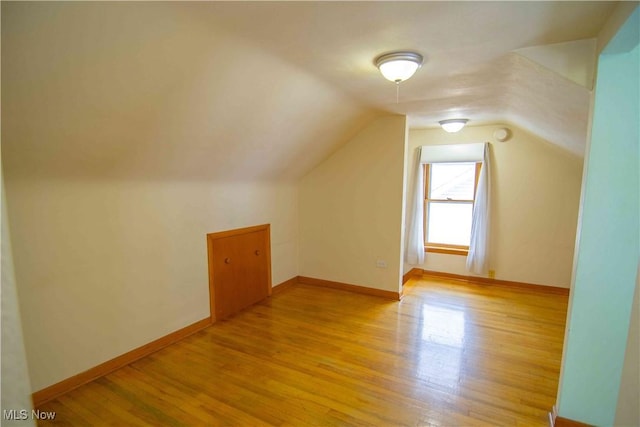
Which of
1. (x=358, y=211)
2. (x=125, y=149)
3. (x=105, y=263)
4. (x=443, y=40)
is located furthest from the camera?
(x=358, y=211)

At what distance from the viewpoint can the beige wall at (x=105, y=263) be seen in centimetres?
196

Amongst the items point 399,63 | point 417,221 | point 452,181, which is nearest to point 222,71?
point 399,63

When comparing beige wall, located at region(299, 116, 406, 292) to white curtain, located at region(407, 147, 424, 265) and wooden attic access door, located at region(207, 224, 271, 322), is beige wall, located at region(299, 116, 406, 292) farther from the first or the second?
white curtain, located at region(407, 147, 424, 265)

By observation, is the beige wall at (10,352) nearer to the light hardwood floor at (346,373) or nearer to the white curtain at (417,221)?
the light hardwood floor at (346,373)

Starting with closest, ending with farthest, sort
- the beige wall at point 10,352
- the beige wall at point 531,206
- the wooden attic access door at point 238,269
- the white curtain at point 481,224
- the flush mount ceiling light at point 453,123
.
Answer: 1. the beige wall at point 10,352
2. the wooden attic access door at point 238,269
3. the flush mount ceiling light at point 453,123
4. the beige wall at point 531,206
5. the white curtain at point 481,224

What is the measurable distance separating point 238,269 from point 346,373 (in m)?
1.72

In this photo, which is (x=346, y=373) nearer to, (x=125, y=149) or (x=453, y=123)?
(x=125, y=149)

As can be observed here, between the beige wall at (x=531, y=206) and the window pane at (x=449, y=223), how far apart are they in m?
0.39

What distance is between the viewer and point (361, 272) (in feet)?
13.3

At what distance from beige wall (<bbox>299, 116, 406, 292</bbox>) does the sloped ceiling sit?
995 millimetres

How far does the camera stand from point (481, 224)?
14.0 ft

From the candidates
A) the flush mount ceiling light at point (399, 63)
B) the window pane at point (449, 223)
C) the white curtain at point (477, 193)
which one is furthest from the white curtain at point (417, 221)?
the flush mount ceiling light at point (399, 63)

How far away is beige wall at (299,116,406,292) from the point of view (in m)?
3.76

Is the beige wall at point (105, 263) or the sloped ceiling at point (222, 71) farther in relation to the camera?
the beige wall at point (105, 263)
